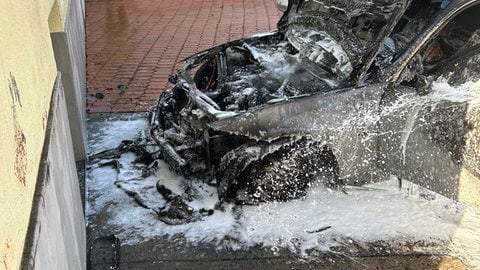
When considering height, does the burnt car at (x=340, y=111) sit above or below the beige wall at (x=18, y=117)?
below

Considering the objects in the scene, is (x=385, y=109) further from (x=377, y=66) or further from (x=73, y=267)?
(x=73, y=267)

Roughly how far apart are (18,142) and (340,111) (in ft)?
9.19

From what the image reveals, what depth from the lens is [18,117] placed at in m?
2.08

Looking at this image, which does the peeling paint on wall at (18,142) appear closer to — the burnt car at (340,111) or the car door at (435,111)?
the burnt car at (340,111)

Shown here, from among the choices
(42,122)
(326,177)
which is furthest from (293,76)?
(42,122)

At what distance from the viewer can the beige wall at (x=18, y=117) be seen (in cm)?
173

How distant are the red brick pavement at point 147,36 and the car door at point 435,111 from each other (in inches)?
155

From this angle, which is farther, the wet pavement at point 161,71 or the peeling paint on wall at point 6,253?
the wet pavement at point 161,71

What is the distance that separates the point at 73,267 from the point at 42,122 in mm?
965

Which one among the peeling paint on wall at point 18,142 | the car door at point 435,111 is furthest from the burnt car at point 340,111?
the peeling paint on wall at point 18,142

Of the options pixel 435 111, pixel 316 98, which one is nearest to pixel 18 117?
pixel 316 98

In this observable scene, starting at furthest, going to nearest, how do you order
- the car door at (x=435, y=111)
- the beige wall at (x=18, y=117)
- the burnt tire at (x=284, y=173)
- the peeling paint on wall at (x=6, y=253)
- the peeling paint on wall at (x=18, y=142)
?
the burnt tire at (x=284, y=173) < the car door at (x=435, y=111) < the peeling paint on wall at (x=18, y=142) < the beige wall at (x=18, y=117) < the peeling paint on wall at (x=6, y=253)

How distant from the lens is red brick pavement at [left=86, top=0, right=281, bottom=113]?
772 cm

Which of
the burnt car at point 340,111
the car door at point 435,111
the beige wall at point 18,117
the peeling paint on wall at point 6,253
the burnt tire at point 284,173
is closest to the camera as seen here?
the peeling paint on wall at point 6,253
